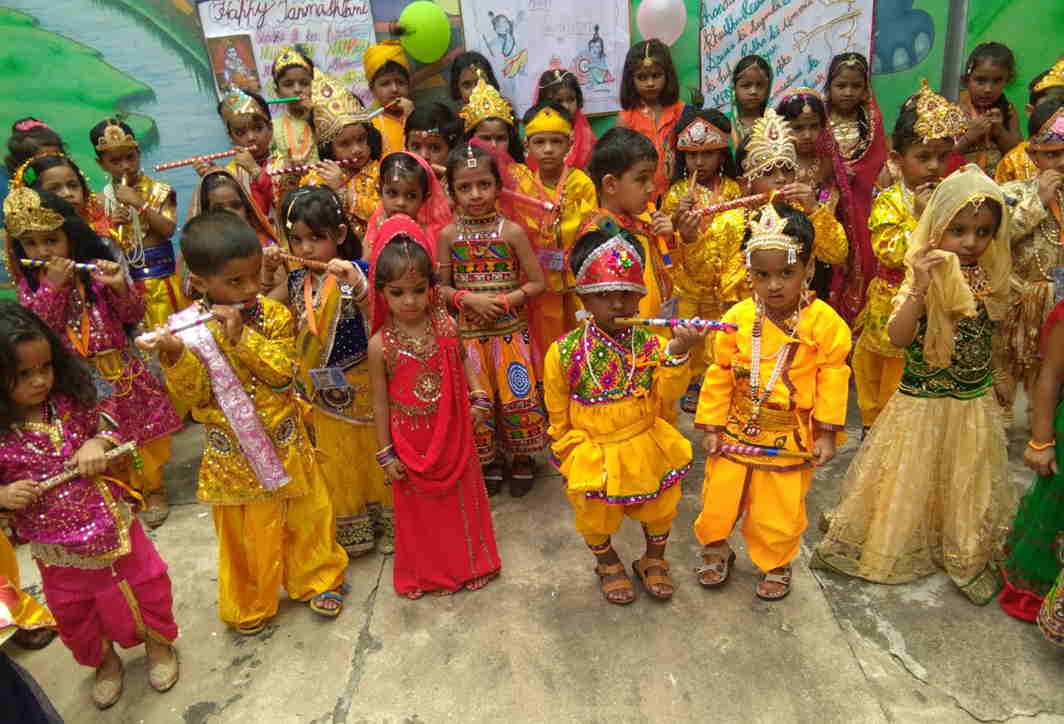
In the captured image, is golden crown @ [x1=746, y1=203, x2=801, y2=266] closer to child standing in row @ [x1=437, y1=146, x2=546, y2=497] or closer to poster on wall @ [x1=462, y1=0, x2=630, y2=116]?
child standing in row @ [x1=437, y1=146, x2=546, y2=497]

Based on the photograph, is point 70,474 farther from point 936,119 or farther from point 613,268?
point 936,119

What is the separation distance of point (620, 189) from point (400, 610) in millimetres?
2121

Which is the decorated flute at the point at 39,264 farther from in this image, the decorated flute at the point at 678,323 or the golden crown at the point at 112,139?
the decorated flute at the point at 678,323

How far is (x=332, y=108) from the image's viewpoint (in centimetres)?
384

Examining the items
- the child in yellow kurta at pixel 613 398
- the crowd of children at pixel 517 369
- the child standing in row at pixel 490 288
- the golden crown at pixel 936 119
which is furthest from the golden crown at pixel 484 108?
the golden crown at pixel 936 119

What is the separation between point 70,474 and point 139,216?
2.17 metres

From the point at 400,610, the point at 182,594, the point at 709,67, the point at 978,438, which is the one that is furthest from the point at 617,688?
the point at 709,67

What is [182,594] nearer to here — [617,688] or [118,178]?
[617,688]

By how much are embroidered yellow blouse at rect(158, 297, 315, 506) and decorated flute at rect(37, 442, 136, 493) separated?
23 centimetres

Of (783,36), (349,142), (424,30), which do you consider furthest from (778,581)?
(783,36)

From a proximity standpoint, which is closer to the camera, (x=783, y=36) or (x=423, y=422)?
(x=423, y=422)

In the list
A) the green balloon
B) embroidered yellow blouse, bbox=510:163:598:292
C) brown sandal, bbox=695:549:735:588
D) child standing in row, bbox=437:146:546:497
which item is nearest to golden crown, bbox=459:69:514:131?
embroidered yellow blouse, bbox=510:163:598:292

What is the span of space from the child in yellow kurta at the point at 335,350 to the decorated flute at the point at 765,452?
1.57 m

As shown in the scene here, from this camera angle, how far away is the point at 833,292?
4.23m
